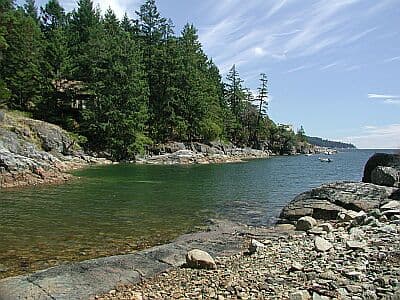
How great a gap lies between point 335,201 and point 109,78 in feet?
167

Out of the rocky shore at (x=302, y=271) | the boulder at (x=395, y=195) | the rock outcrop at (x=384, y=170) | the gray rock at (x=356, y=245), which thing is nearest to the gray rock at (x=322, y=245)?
the rocky shore at (x=302, y=271)

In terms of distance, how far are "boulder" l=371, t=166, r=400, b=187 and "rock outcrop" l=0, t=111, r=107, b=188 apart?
77.8 feet

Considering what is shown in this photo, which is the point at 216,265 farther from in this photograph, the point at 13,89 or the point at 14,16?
the point at 14,16

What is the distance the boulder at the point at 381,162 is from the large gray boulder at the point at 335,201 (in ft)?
17.9

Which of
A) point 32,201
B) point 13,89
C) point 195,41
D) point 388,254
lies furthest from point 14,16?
point 388,254

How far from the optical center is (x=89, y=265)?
10312mm

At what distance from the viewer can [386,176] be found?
24.9 metres

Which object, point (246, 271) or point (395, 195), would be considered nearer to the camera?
point (246, 271)

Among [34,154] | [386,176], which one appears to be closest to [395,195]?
[386,176]

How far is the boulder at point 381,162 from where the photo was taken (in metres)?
26.2

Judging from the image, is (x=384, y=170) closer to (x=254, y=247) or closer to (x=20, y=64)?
(x=254, y=247)

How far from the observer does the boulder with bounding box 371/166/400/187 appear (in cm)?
2445

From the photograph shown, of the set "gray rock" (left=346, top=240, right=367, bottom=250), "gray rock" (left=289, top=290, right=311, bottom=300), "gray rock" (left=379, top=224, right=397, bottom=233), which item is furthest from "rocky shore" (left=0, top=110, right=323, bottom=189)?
"gray rock" (left=289, top=290, right=311, bottom=300)

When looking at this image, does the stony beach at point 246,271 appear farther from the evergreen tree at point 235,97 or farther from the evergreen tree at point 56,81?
the evergreen tree at point 235,97
